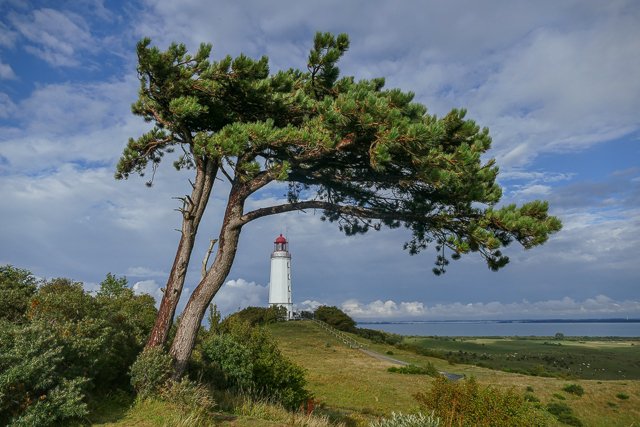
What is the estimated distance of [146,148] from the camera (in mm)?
14305

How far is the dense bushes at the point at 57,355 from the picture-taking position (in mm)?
7996

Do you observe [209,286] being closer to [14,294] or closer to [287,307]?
[14,294]

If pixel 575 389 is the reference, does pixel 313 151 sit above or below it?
above

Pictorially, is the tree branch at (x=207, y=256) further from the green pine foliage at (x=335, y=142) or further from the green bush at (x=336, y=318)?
the green bush at (x=336, y=318)

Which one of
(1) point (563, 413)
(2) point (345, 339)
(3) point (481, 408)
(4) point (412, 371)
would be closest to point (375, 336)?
(2) point (345, 339)

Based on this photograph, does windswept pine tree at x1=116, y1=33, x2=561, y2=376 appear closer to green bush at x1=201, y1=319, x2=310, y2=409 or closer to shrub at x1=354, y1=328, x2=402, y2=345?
green bush at x1=201, y1=319, x2=310, y2=409

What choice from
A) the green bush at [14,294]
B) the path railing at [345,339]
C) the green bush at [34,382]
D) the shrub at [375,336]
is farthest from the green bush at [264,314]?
the green bush at [34,382]

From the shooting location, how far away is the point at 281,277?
2608 inches

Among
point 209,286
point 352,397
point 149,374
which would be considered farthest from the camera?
point 352,397

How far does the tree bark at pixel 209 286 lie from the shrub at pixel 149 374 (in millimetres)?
670

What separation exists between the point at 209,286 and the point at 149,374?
8.60 feet

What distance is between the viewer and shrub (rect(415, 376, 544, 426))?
12008mm

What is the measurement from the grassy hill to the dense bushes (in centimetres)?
92

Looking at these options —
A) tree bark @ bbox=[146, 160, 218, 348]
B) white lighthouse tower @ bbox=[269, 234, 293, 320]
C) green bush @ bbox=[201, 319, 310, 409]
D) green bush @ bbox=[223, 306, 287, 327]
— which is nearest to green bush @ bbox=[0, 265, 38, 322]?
tree bark @ bbox=[146, 160, 218, 348]
